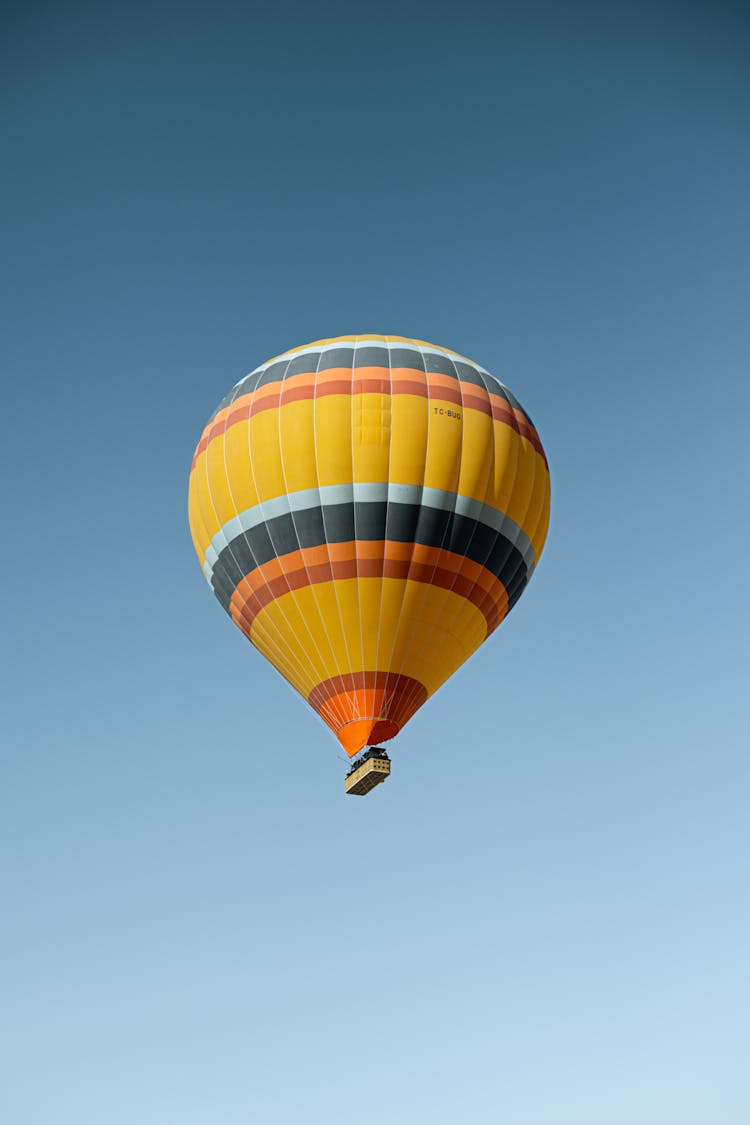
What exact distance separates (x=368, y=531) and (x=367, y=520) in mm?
210

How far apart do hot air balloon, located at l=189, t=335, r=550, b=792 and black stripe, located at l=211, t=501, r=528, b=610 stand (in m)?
0.03

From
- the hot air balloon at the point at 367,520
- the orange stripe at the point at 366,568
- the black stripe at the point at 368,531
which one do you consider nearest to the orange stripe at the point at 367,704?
the hot air balloon at the point at 367,520

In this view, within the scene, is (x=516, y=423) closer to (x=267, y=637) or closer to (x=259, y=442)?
(x=259, y=442)

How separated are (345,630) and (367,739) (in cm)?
211

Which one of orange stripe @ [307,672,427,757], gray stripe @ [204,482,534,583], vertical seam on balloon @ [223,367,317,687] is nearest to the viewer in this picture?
orange stripe @ [307,672,427,757]

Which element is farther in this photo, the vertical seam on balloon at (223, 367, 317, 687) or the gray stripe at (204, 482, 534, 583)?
the vertical seam on balloon at (223, 367, 317, 687)

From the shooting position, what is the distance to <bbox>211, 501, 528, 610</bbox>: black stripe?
70.6 ft

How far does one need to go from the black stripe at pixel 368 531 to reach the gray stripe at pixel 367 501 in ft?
0.26

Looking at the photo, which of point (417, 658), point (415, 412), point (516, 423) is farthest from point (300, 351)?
point (417, 658)

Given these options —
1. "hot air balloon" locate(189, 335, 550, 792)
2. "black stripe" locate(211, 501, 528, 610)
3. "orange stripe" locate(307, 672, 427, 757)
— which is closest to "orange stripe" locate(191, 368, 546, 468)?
"hot air balloon" locate(189, 335, 550, 792)

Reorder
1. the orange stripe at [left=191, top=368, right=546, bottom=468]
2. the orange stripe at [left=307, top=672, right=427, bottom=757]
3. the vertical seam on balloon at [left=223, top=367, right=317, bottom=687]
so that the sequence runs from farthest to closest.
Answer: the vertical seam on balloon at [left=223, top=367, right=317, bottom=687] < the orange stripe at [left=191, top=368, right=546, bottom=468] < the orange stripe at [left=307, top=672, right=427, bottom=757]

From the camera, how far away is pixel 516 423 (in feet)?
76.4

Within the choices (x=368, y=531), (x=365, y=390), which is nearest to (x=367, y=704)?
(x=368, y=531)

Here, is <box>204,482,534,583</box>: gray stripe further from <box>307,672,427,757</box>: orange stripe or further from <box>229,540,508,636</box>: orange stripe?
<box>307,672,427,757</box>: orange stripe
